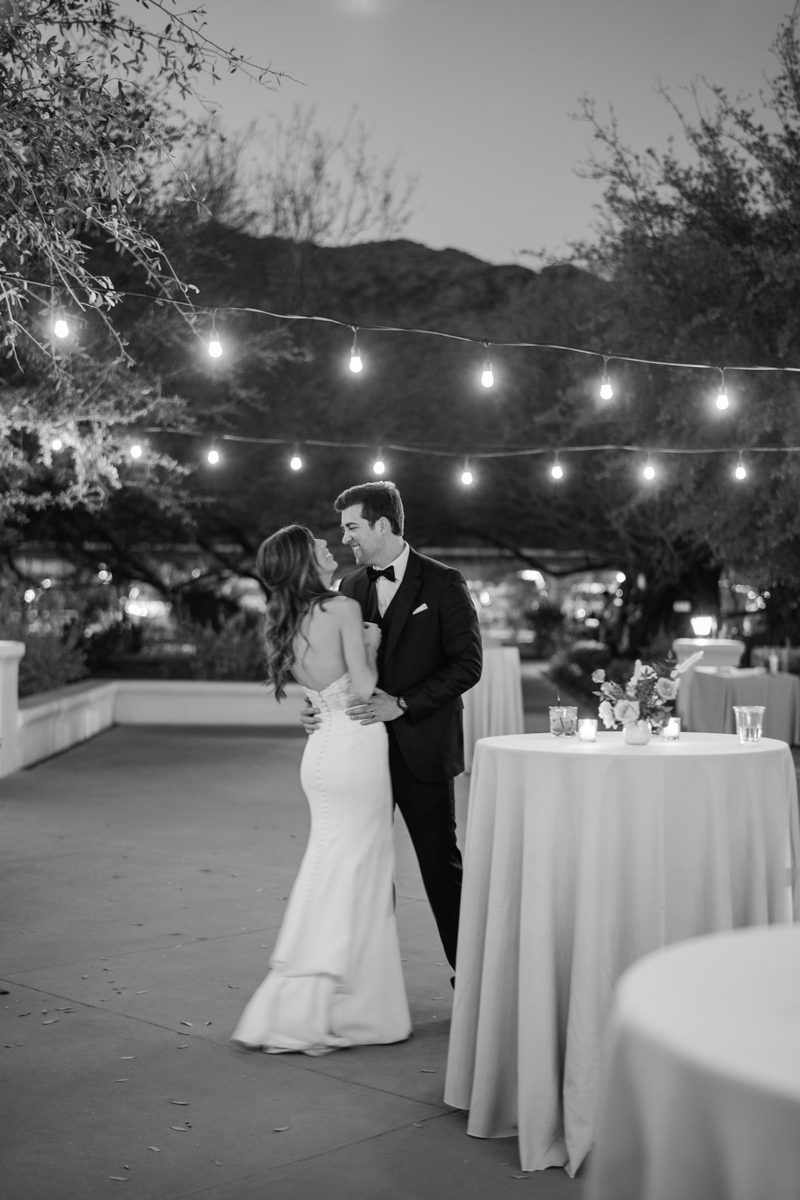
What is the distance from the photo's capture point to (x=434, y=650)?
5230 millimetres

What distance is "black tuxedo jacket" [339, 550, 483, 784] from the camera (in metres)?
5.08

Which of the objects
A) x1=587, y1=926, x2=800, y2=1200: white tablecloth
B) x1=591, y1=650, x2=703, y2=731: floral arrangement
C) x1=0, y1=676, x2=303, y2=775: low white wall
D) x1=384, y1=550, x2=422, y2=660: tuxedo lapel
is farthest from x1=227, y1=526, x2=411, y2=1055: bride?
x1=0, y1=676, x2=303, y2=775: low white wall

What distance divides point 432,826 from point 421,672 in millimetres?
593

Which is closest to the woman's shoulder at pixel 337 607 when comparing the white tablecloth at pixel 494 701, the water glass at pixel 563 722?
the water glass at pixel 563 722

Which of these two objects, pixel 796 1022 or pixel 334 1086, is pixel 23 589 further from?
pixel 796 1022

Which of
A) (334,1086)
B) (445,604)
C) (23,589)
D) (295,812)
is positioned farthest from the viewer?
(23,589)

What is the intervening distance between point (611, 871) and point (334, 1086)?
4.10ft

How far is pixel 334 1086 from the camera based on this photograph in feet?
14.2

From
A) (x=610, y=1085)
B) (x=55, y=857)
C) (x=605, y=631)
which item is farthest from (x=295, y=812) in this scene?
(x=605, y=631)

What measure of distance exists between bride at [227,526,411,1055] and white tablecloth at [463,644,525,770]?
8793 millimetres

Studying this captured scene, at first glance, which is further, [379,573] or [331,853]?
[379,573]

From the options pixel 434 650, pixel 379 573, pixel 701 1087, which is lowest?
pixel 701 1087

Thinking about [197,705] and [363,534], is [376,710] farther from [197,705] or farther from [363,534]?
[197,705]

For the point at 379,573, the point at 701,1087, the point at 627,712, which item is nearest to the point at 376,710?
the point at 379,573
